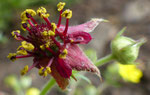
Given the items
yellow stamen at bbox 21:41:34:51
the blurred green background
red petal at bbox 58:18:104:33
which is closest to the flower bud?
red petal at bbox 58:18:104:33

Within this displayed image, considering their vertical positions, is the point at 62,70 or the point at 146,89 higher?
the point at 62,70

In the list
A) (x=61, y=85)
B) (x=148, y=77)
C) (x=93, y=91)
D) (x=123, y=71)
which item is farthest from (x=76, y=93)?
(x=61, y=85)

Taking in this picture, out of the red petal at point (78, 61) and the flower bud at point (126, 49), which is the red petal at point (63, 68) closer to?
the red petal at point (78, 61)

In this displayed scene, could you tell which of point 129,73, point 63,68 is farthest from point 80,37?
point 129,73

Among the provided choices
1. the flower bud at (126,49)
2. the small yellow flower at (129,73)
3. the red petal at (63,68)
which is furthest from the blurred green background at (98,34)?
the red petal at (63,68)

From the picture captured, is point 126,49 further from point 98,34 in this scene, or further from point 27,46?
point 98,34

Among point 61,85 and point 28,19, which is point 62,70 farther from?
point 28,19
